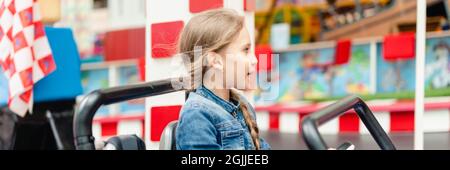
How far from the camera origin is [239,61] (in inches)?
33.4

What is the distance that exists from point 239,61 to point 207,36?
48mm

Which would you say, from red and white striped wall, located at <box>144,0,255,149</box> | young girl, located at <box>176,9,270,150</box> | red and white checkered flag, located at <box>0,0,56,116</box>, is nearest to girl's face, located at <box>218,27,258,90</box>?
young girl, located at <box>176,9,270,150</box>

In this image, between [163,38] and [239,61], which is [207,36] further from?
[163,38]

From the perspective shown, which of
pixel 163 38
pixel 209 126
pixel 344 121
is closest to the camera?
pixel 209 126

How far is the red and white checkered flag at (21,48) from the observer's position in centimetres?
129

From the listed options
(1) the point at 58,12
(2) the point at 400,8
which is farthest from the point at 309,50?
(1) the point at 58,12

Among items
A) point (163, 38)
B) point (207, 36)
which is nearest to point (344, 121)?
point (163, 38)

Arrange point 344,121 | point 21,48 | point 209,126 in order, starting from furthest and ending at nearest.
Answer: point 344,121, point 21,48, point 209,126

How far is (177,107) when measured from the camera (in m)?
1.17

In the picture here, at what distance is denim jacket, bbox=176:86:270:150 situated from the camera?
0.81 m

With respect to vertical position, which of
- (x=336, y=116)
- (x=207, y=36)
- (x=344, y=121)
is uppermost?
(x=207, y=36)

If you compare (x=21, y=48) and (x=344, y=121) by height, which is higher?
(x=21, y=48)

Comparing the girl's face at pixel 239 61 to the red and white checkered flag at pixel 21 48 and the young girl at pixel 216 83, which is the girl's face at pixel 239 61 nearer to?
the young girl at pixel 216 83
